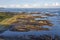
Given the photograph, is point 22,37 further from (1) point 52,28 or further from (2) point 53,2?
(2) point 53,2

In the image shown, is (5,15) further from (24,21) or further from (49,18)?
(49,18)

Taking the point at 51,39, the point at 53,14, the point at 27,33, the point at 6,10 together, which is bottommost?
the point at 51,39

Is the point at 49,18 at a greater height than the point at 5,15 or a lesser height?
lesser

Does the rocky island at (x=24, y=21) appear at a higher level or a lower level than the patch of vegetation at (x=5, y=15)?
lower

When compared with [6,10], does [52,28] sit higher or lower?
lower

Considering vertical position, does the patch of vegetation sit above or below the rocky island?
above

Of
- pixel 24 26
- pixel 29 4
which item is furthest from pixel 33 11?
pixel 24 26

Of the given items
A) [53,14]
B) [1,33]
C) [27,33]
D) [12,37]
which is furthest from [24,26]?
[53,14]

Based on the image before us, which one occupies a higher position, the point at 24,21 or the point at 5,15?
the point at 5,15

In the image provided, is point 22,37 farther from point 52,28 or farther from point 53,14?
point 53,14

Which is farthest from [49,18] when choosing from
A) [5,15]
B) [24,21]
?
[5,15]
